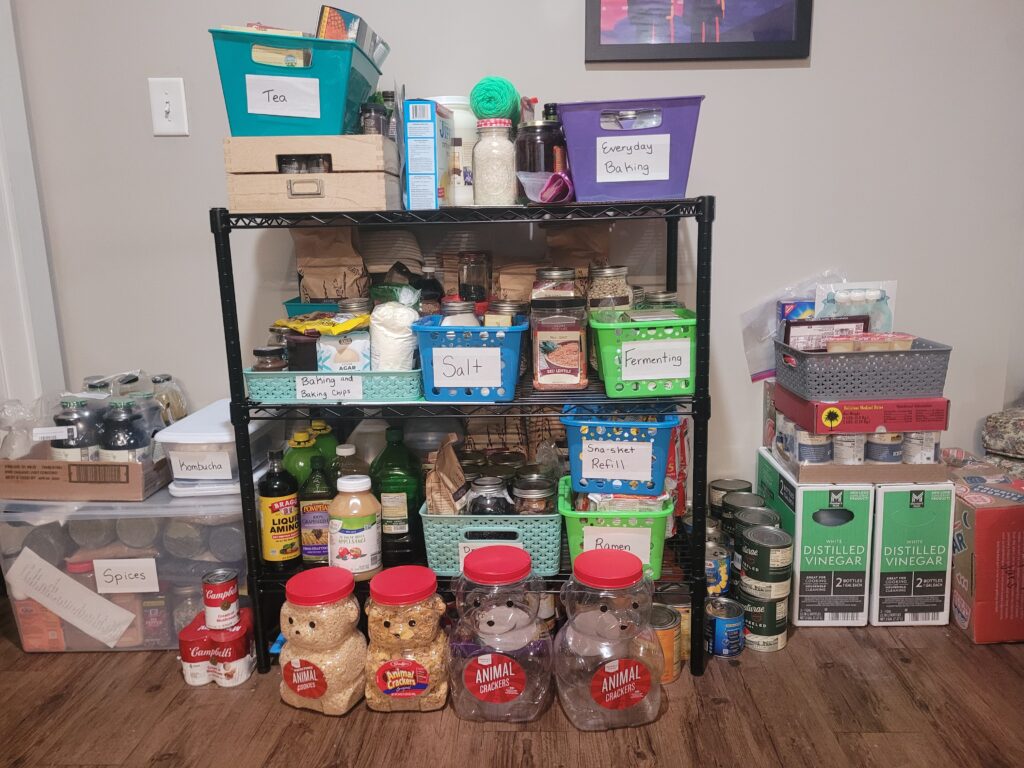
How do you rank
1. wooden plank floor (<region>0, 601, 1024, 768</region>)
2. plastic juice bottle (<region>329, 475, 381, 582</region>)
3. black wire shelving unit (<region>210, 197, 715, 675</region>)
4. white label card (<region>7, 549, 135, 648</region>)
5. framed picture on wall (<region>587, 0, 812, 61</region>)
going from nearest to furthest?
wooden plank floor (<region>0, 601, 1024, 768</region>) → black wire shelving unit (<region>210, 197, 715, 675</region>) → plastic juice bottle (<region>329, 475, 381, 582</region>) → white label card (<region>7, 549, 135, 648</region>) → framed picture on wall (<region>587, 0, 812, 61</region>)

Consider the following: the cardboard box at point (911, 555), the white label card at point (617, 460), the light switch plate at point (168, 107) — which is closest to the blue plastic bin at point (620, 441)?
the white label card at point (617, 460)

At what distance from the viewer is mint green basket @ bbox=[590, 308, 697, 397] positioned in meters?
1.51

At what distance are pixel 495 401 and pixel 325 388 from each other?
0.37 m

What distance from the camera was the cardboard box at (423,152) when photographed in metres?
1.50

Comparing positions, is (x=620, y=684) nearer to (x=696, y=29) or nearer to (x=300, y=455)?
(x=300, y=455)

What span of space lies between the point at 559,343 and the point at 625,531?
431mm

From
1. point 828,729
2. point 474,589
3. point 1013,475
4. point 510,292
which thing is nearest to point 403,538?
point 474,589

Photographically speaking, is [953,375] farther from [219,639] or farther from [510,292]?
[219,639]

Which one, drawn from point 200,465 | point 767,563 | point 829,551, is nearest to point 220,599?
point 200,465

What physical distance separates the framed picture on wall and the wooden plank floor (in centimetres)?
149

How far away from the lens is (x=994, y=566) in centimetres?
170

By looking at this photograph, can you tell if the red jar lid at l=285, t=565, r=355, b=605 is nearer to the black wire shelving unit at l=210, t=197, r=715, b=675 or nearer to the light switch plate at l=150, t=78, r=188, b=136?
the black wire shelving unit at l=210, t=197, r=715, b=675

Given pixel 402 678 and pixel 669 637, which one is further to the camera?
pixel 669 637

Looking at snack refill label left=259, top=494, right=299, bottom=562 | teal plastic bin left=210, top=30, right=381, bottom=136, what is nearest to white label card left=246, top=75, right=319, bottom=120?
teal plastic bin left=210, top=30, right=381, bottom=136
